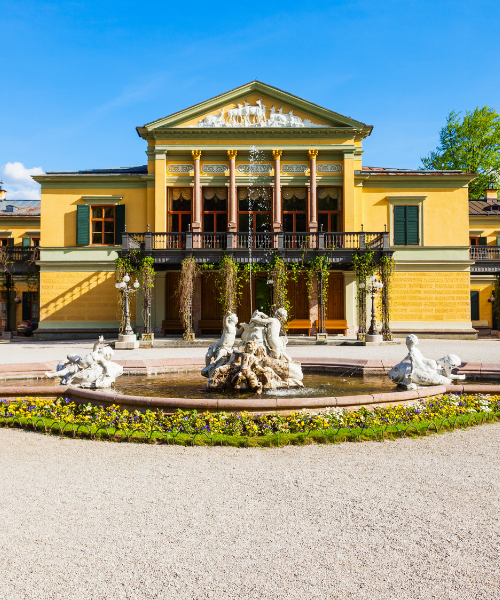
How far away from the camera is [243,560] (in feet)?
10.3

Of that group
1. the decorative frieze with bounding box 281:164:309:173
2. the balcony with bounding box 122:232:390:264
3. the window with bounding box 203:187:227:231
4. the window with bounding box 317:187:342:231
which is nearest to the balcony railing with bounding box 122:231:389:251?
the balcony with bounding box 122:232:390:264

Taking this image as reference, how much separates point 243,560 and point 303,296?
20991 millimetres

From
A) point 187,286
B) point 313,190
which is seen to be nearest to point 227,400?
point 187,286

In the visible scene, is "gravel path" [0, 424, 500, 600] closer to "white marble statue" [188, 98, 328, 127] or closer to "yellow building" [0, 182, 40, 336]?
"white marble statue" [188, 98, 328, 127]

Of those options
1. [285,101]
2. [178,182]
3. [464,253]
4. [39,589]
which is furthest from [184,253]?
[39,589]

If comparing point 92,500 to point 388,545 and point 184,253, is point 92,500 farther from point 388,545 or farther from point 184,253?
point 184,253

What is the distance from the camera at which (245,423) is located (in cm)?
627

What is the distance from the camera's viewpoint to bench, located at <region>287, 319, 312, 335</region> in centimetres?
2295

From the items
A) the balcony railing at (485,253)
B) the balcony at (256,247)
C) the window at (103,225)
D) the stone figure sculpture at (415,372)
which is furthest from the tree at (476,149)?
the stone figure sculpture at (415,372)

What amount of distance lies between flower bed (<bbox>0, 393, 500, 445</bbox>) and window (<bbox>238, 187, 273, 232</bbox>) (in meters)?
18.1

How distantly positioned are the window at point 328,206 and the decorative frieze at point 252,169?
2.75 m

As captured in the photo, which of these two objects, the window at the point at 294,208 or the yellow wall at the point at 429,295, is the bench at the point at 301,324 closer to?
the yellow wall at the point at 429,295

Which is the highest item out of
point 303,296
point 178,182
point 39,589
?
point 178,182

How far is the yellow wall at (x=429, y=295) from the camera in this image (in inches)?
938
